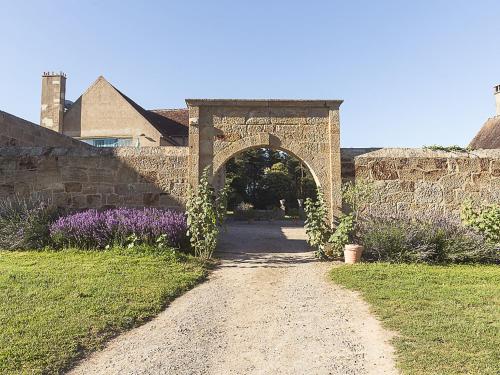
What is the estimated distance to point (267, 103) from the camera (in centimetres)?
845

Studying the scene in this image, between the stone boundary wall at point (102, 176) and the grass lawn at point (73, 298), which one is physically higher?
the stone boundary wall at point (102, 176)

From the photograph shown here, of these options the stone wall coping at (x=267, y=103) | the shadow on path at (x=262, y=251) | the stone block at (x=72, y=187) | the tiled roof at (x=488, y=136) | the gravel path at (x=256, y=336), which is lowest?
the gravel path at (x=256, y=336)

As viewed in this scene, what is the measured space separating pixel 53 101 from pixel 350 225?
19935 millimetres

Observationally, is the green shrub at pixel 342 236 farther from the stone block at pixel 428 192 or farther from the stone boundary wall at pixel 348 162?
the stone block at pixel 428 192

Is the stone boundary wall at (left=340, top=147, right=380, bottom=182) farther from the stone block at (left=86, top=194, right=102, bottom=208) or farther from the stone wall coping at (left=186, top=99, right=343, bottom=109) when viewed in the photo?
the stone block at (left=86, top=194, right=102, bottom=208)

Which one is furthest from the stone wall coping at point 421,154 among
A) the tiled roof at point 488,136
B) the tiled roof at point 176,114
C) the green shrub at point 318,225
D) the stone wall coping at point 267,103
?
the tiled roof at point 176,114

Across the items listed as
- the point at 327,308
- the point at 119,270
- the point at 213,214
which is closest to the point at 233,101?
the point at 213,214

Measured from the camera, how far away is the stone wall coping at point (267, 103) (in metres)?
8.41

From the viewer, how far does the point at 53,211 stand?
8.48 metres

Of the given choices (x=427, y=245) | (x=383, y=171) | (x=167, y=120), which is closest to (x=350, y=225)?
(x=427, y=245)

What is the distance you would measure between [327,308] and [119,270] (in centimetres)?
→ 327

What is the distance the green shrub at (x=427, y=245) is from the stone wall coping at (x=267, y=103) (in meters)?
2.88

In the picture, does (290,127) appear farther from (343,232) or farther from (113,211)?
(113,211)

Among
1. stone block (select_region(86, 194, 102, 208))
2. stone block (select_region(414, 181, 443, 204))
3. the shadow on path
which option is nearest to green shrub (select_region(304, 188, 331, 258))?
the shadow on path
